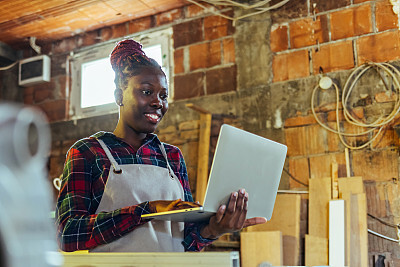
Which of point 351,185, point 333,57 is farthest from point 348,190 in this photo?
point 333,57

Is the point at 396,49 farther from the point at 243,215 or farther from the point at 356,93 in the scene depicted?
the point at 243,215

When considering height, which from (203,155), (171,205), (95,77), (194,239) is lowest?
(194,239)

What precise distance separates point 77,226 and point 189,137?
223 centimetres

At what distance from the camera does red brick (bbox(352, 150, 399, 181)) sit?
2.85 metres

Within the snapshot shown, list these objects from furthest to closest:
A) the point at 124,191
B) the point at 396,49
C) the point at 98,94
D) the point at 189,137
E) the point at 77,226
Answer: the point at 98,94, the point at 189,137, the point at 396,49, the point at 124,191, the point at 77,226

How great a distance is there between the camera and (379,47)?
9.87 feet

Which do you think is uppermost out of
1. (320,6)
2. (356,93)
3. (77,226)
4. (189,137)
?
(320,6)

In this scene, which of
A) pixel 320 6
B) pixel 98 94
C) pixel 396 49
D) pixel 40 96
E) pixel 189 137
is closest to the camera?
pixel 396 49

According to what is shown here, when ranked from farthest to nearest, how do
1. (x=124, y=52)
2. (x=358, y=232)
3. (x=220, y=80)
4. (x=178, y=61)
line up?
(x=178, y=61) < (x=220, y=80) < (x=358, y=232) < (x=124, y=52)

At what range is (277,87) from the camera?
3.30 meters

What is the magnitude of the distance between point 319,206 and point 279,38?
122 centimetres

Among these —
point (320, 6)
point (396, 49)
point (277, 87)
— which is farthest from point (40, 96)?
point (396, 49)

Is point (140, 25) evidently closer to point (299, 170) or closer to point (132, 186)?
point (299, 170)

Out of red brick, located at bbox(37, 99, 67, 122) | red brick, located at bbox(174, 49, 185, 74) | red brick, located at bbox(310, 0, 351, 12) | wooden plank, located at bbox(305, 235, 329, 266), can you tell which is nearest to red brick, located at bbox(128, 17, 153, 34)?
red brick, located at bbox(174, 49, 185, 74)
